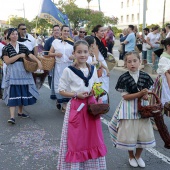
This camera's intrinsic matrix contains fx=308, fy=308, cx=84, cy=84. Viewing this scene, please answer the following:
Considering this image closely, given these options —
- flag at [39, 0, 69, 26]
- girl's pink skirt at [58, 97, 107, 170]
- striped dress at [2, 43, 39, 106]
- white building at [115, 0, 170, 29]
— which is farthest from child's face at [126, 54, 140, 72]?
white building at [115, 0, 170, 29]

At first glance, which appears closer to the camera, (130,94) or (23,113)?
(130,94)

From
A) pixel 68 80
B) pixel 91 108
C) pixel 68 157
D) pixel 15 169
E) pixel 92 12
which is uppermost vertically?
pixel 92 12

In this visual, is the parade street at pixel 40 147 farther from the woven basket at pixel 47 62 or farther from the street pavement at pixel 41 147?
the woven basket at pixel 47 62

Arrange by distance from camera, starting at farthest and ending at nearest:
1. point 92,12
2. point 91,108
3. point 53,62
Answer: point 92,12 → point 53,62 → point 91,108

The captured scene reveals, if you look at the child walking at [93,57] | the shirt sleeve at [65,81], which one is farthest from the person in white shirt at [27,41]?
the shirt sleeve at [65,81]

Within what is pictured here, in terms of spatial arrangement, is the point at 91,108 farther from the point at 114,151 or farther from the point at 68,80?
the point at 114,151

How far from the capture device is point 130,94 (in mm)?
3588

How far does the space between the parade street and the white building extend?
50.0 metres

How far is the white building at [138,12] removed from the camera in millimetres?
54438

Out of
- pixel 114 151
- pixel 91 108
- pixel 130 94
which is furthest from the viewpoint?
pixel 114 151

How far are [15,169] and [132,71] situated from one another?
74.5 inches

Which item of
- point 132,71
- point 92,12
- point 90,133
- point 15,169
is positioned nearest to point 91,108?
point 90,133

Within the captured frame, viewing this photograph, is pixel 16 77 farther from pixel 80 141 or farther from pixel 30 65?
pixel 80 141

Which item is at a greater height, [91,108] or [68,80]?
[68,80]
